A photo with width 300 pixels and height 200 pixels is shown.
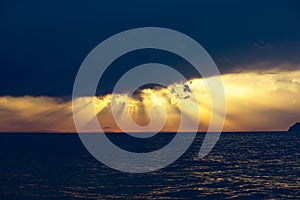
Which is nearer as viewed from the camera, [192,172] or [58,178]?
[58,178]

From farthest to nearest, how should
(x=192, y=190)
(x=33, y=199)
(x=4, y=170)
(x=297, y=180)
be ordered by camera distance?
(x=4, y=170) → (x=297, y=180) → (x=192, y=190) → (x=33, y=199)

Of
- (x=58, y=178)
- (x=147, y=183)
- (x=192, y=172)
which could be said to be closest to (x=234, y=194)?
(x=147, y=183)

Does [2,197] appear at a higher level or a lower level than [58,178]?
lower

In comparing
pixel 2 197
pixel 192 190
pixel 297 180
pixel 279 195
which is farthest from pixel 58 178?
pixel 297 180

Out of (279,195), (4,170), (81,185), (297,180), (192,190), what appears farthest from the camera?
(4,170)

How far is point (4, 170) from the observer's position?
68312 millimetres

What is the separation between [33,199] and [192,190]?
21661 mm

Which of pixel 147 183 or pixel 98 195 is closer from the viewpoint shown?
pixel 98 195

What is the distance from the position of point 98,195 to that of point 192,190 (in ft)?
44.2

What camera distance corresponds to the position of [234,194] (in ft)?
152

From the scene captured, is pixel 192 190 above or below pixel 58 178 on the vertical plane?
below

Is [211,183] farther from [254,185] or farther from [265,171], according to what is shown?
[265,171]

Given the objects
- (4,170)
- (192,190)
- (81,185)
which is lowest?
(192,190)

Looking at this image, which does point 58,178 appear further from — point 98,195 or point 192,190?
point 192,190
